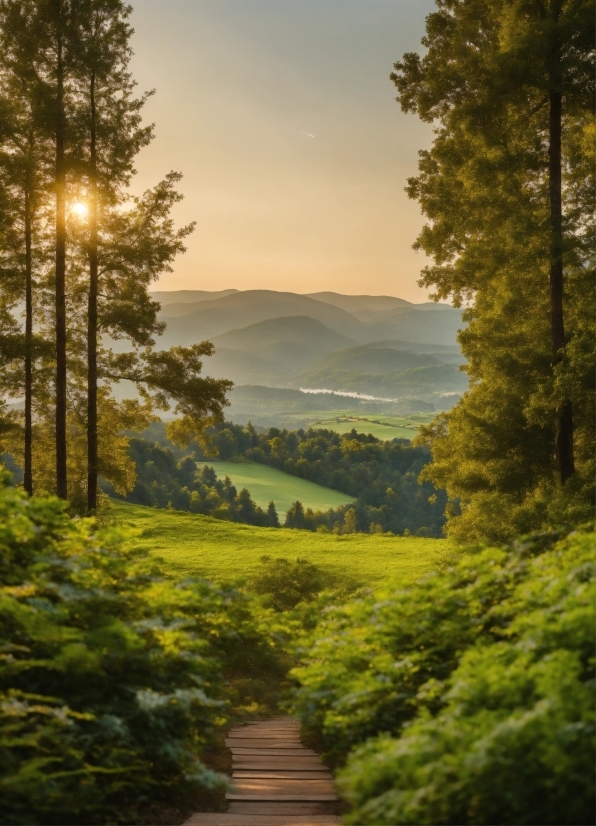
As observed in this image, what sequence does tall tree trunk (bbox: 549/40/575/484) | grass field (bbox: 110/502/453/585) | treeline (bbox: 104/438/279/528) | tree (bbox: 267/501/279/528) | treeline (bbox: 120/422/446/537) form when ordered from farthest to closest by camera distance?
tree (bbox: 267/501/279/528), treeline (bbox: 120/422/446/537), treeline (bbox: 104/438/279/528), grass field (bbox: 110/502/453/585), tall tree trunk (bbox: 549/40/575/484)

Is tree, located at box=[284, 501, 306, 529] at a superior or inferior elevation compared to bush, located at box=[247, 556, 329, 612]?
inferior

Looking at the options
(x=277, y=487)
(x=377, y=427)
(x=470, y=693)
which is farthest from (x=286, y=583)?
(x=377, y=427)

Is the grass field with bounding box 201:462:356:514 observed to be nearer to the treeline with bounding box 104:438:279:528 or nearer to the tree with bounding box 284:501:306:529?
the treeline with bounding box 104:438:279:528

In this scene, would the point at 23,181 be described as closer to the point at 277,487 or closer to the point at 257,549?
the point at 257,549

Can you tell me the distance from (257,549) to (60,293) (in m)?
11.6

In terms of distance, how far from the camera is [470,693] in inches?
162

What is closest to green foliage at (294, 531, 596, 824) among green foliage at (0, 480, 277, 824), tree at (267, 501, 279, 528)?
green foliage at (0, 480, 277, 824)

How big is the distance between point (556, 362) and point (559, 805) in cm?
1275

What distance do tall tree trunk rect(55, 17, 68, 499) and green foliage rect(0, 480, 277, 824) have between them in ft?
41.0

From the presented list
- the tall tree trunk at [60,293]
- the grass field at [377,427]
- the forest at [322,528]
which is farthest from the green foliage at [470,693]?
the grass field at [377,427]

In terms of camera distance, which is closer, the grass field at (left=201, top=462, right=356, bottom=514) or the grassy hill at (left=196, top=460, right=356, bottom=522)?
the grassy hill at (left=196, top=460, right=356, bottom=522)

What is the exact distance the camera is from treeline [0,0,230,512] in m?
17.8

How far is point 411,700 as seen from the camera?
521 cm

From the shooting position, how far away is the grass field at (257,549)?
21812mm
